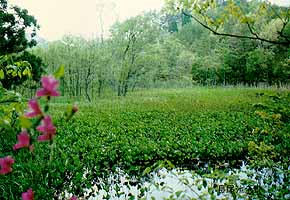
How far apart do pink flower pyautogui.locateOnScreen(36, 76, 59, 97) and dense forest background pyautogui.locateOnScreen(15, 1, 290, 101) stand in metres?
23.0

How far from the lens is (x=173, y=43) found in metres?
39.3

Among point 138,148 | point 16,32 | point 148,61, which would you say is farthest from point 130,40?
point 138,148

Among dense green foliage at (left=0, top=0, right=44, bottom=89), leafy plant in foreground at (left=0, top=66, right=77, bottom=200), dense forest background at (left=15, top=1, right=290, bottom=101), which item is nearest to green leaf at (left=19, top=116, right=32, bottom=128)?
leafy plant in foreground at (left=0, top=66, right=77, bottom=200)

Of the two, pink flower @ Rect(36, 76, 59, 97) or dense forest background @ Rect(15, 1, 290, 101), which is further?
dense forest background @ Rect(15, 1, 290, 101)

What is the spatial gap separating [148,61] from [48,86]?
30412mm

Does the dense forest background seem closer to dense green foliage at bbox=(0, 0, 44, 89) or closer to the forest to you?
the forest

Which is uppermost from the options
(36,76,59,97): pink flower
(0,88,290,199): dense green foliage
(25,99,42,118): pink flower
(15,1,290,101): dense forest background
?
(15,1,290,101): dense forest background

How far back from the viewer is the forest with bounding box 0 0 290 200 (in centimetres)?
227

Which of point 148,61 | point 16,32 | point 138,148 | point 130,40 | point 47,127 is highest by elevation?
point 130,40

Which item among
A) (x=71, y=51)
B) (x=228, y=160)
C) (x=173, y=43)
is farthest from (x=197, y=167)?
(x=173, y=43)

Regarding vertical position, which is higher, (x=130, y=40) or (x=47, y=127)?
(x=130, y=40)

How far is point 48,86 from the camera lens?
27.6 inches

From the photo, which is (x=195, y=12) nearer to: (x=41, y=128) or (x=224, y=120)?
(x=41, y=128)

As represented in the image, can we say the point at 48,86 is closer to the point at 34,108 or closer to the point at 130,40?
the point at 34,108
